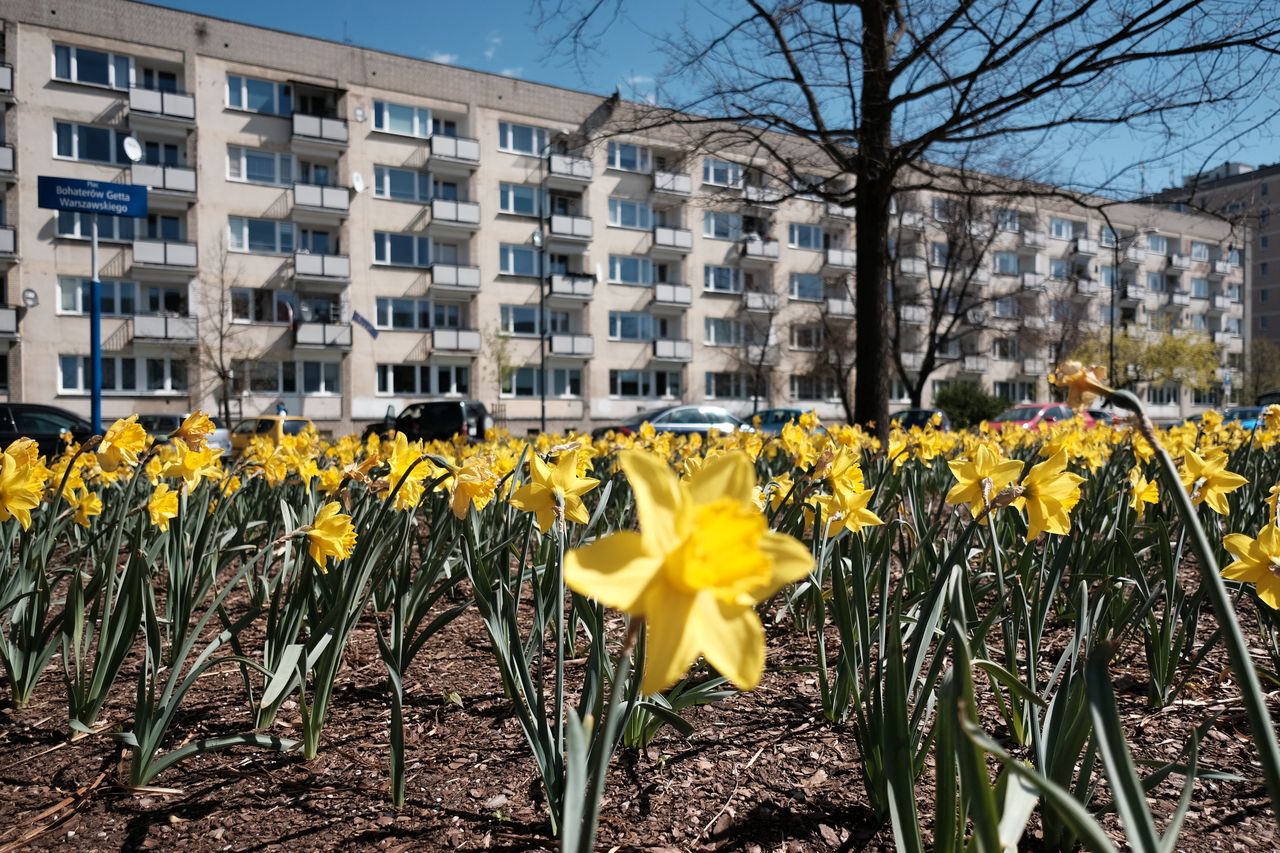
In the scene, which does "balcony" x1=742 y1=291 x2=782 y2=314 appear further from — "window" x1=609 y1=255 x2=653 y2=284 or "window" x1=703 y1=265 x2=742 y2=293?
"window" x1=609 y1=255 x2=653 y2=284

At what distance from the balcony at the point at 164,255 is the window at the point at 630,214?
15942 millimetres

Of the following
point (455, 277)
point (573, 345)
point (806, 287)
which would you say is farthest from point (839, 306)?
point (455, 277)

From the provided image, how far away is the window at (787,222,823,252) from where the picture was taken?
128 ft

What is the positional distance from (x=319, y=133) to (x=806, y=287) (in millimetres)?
22186

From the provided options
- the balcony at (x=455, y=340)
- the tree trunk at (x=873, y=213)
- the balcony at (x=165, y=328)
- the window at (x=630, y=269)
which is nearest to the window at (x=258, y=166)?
the balcony at (x=165, y=328)

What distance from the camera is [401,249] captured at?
30.9 m

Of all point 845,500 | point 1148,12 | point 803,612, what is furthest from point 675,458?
point 1148,12

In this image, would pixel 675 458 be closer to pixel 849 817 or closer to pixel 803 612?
pixel 803 612

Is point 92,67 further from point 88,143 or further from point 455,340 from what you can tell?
point 455,340

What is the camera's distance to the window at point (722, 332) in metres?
36.9

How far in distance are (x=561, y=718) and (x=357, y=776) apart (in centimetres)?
68

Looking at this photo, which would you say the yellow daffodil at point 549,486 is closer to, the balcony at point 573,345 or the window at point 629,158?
the balcony at point 573,345

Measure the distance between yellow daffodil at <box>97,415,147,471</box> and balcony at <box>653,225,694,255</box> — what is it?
33.6m

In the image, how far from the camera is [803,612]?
3002 millimetres
